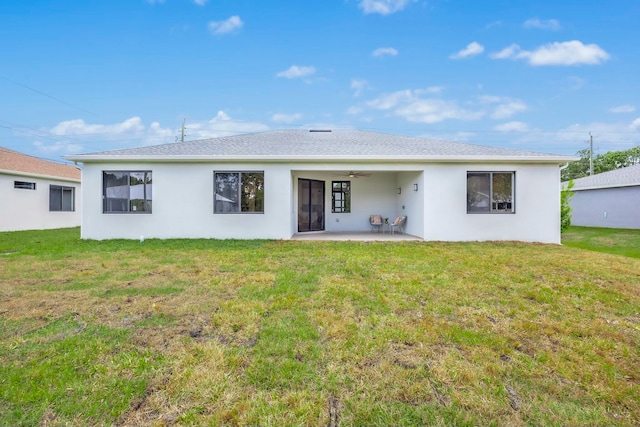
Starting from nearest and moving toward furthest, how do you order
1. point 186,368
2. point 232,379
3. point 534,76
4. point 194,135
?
point 232,379 < point 186,368 < point 534,76 < point 194,135

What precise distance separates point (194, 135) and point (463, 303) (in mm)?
30251

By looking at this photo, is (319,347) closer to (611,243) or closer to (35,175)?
(611,243)

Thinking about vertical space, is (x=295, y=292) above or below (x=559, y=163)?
below

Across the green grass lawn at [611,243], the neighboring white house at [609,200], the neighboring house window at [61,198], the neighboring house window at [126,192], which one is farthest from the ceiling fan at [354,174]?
the neighboring house window at [61,198]

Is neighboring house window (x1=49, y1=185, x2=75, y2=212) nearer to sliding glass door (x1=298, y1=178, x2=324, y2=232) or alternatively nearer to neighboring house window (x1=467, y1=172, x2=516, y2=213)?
sliding glass door (x1=298, y1=178, x2=324, y2=232)

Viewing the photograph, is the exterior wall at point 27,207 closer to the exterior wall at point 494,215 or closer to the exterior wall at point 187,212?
the exterior wall at point 187,212

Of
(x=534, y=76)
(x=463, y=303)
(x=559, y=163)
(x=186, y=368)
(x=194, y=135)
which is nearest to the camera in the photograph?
(x=186, y=368)

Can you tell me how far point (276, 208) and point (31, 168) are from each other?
1305cm

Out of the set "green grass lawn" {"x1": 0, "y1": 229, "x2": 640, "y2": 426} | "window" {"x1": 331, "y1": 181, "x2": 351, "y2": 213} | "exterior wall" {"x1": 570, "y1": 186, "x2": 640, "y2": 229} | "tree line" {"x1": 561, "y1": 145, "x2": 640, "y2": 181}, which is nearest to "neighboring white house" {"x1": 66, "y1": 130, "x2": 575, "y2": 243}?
"window" {"x1": 331, "y1": 181, "x2": 351, "y2": 213}

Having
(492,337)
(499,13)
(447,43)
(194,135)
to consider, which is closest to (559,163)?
(499,13)

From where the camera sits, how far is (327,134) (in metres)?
14.5

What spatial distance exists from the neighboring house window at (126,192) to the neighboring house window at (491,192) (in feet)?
34.6

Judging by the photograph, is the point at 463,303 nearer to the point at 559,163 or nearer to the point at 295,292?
the point at 295,292

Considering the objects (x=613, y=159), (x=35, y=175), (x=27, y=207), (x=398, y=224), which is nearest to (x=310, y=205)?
(x=398, y=224)
